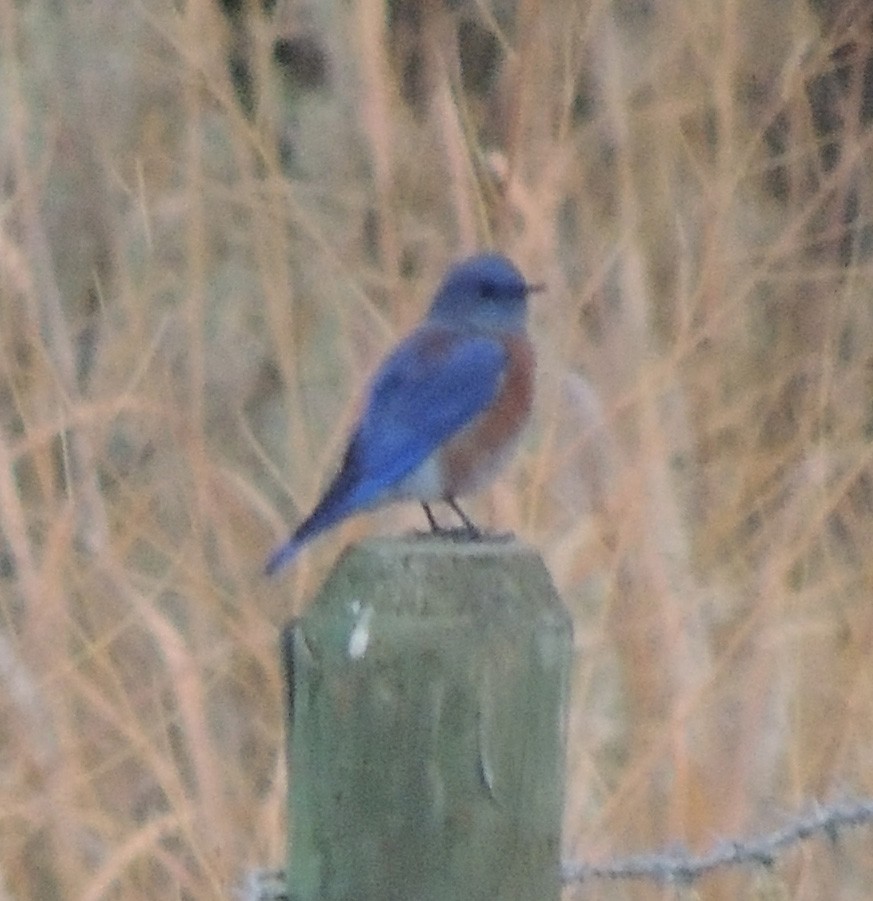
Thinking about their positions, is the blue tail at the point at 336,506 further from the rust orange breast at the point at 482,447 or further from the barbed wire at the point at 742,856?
the barbed wire at the point at 742,856

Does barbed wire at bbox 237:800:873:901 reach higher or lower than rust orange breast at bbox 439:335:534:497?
lower

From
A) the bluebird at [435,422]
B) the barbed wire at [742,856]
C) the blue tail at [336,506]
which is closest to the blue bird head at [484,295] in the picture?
the bluebird at [435,422]

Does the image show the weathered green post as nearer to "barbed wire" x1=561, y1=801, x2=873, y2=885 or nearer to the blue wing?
"barbed wire" x1=561, y1=801, x2=873, y2=885

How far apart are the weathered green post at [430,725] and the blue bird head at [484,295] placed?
0.82 m

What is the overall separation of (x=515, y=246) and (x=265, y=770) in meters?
0.72

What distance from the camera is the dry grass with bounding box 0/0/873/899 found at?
172 cm

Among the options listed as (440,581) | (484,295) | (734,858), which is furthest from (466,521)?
(440,581)

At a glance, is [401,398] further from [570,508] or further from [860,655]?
[860,655]

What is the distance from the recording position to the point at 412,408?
4.97 feet

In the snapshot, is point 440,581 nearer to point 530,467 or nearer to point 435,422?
point 435,422

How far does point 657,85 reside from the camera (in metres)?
1.95

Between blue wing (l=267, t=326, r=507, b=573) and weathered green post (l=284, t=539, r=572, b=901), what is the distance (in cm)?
52

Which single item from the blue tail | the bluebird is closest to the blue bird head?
the bluebird

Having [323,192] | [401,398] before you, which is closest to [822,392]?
[401,398]
